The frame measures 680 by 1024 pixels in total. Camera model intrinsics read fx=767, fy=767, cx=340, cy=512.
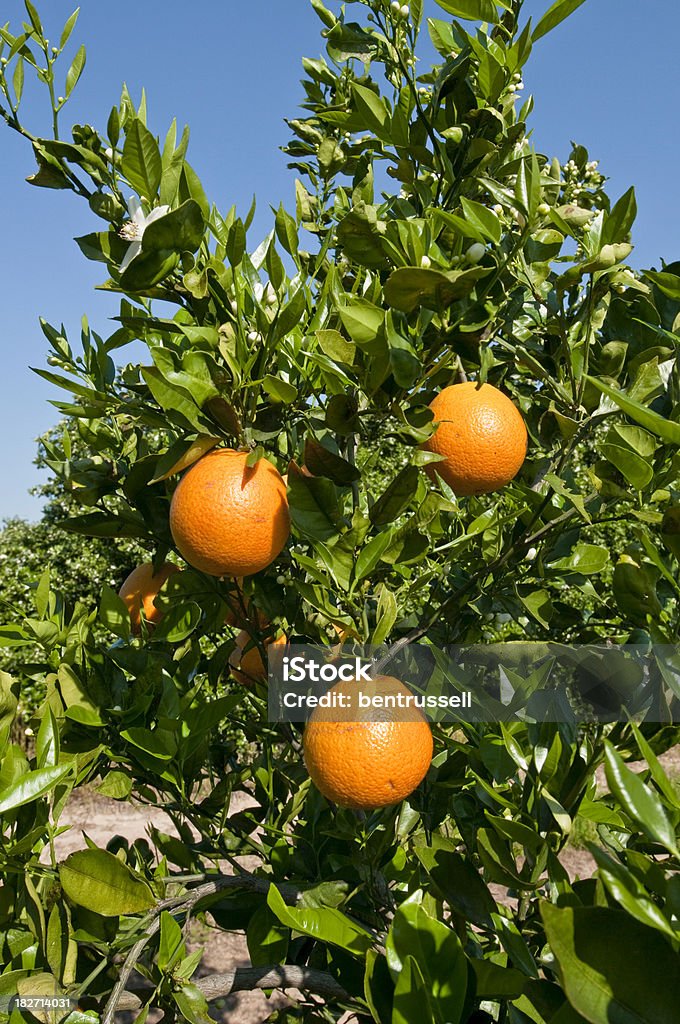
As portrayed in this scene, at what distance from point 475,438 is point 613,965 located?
0.57 m

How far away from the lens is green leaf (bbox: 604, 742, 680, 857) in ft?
1.50

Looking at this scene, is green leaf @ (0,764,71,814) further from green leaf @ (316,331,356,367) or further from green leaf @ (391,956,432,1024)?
green leaf @ (316,331,356,367)

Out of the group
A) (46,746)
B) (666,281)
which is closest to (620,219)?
(666,281)

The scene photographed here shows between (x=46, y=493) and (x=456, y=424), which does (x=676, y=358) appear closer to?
(x=456, y=424)

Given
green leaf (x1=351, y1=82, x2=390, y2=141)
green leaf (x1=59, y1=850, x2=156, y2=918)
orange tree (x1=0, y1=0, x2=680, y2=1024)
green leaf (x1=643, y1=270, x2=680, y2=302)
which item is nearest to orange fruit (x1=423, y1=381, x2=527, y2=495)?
orange tree (x1=0, y1=0, x2=680, y2=1024)

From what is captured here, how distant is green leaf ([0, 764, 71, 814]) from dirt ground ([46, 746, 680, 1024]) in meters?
1.26

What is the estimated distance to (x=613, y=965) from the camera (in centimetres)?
50

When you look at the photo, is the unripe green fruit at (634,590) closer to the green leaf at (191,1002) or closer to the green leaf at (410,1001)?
the green leaf at (410,1001)

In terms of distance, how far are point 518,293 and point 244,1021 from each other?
2.64m

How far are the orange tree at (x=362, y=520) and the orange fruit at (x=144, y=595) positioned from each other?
0.06m

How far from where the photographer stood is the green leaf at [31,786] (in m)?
0.75

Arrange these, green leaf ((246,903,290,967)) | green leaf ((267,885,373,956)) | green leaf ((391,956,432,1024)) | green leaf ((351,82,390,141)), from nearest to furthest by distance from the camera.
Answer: green leaf ((391,956,432,1024))
green leaf ((267,885,373,956))
green leaf ((351,82,390,141))
green leaf ((246,903,290,967))

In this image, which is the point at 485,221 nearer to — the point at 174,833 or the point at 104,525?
the point at 104,525

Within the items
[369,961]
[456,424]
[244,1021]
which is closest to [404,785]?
[369,961]
